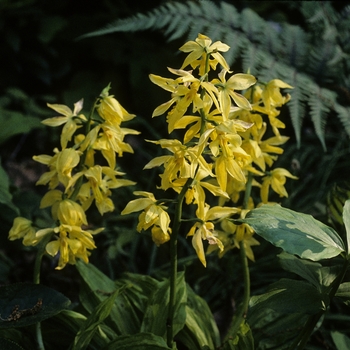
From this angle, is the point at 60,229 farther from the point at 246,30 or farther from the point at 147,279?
the point at 246,30

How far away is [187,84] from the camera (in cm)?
100

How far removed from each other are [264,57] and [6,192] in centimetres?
98

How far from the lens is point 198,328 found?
135 cm

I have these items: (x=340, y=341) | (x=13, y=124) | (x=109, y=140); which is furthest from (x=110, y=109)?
(x=13, y=124)

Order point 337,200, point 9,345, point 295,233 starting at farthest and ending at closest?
point 337,200 → point 9,345 → point 295,233

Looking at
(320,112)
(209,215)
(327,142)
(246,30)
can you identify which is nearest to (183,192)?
(209,215)

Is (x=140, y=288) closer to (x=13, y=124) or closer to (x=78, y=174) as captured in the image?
(x=78, y=174)

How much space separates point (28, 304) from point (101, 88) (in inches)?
67.5

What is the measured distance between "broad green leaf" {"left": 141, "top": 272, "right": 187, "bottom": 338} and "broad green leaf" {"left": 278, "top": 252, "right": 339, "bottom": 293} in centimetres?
25

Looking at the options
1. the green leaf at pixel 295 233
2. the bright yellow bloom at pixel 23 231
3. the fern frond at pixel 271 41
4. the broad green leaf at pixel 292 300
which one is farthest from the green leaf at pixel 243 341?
the fern frond at pixel 271 41

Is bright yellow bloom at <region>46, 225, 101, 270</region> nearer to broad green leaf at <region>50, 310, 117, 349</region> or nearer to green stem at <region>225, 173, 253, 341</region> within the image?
broad green leaf at <region>50, 310, 117, 349</region>

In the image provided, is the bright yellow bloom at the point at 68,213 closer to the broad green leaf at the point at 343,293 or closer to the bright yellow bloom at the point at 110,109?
the bright yellow bloom at the point at 110,109

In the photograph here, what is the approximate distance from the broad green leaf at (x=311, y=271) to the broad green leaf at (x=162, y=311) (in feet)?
0.81

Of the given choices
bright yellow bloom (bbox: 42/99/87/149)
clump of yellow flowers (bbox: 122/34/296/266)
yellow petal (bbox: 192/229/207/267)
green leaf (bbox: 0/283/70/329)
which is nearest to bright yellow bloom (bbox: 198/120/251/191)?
clump of yellow flowers (bbox: 122/34/296/266)
